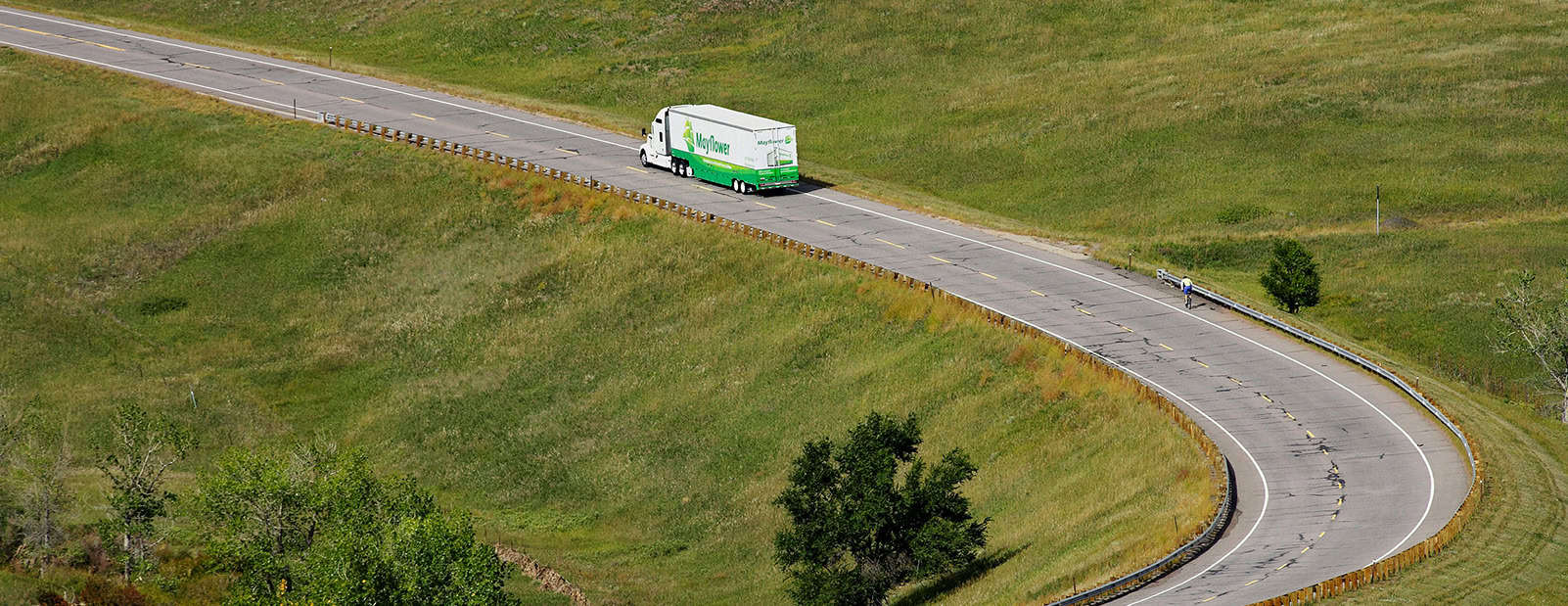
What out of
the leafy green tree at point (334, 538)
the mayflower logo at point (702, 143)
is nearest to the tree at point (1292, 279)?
the mayflower logo at point (702, 143)

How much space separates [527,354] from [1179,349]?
90.6 ft

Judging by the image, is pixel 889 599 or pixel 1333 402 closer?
pixel 889 599

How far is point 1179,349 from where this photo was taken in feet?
202

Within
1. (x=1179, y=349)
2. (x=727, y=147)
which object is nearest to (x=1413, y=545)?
(x=1179, y=349)

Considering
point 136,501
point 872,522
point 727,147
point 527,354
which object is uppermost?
point 727,147

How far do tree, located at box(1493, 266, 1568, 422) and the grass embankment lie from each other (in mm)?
15921

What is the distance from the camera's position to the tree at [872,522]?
46844 mm

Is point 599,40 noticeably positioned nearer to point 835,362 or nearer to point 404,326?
point 404,326

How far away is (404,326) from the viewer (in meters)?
76.4

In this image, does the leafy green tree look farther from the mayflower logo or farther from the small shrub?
the mayflower logo

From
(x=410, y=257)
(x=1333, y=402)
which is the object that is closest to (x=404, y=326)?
(x=410, y=257)

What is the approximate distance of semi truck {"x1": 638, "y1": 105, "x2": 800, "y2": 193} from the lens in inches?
3255

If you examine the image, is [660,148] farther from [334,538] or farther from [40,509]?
[334,538]

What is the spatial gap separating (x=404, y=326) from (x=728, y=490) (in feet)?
74.7
